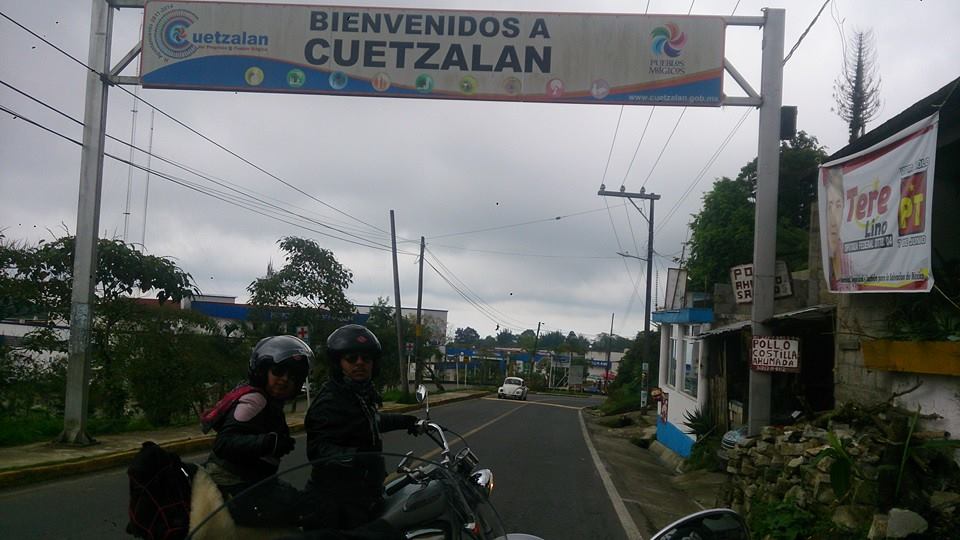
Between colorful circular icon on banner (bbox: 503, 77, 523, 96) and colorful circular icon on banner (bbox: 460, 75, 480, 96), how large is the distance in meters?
0.39

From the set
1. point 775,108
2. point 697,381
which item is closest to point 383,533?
point 775,108

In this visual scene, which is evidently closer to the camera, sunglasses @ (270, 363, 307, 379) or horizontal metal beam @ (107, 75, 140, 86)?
sunglasses @ (270, 363, 307, 379)

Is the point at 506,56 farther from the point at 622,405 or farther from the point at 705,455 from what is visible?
the point at 622,405

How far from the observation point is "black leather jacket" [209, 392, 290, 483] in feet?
11.5

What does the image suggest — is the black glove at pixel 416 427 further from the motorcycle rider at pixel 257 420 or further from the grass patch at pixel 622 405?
the grass patch at pixel 622 405

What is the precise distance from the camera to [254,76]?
38.9 feet

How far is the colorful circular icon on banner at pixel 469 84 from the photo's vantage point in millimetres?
11594

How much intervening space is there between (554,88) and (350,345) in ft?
26.5

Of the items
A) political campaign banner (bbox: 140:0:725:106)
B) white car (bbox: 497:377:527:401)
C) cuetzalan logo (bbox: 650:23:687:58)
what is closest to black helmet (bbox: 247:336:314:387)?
political campaign banner (bbox: 140:0:725:106)

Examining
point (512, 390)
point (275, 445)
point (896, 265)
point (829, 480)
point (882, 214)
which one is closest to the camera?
point (275, 445)

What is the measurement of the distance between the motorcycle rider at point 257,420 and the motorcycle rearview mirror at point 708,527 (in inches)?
64.9

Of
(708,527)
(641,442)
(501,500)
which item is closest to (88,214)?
(501,500)

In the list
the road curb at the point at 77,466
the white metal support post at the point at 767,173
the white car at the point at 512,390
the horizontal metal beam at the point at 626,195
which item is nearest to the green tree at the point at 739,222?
the horizontal metal beam at the point at 626,195

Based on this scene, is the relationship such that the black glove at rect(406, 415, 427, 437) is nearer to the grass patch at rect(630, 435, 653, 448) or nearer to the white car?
the grass patch at rect(630, 435, 653, 448)
